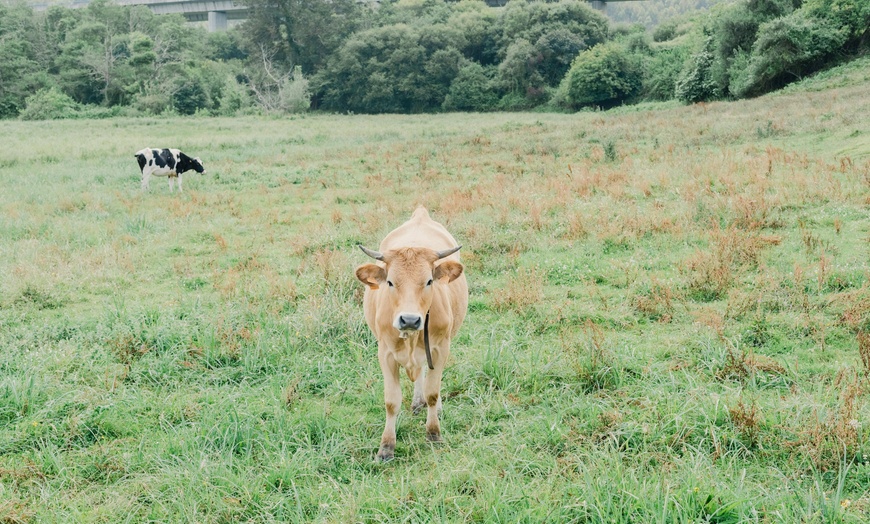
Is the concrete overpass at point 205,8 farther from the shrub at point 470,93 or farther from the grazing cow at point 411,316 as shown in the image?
the grazing cow at point 411,316

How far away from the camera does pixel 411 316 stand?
382 cm

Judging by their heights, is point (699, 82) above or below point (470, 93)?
below

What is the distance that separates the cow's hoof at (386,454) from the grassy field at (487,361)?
0.20 feet

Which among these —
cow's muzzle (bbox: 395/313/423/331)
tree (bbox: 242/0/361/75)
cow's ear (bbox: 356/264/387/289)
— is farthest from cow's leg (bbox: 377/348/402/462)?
tree (bbox: 242/0/361/75)

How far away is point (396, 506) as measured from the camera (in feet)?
11.8

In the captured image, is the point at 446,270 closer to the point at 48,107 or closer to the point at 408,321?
the point at 408,321

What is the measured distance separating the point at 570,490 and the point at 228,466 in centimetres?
229

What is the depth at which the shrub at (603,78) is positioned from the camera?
5509cm

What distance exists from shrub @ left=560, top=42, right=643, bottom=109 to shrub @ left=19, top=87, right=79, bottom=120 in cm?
4376

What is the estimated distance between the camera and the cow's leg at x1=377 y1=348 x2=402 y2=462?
4363 millimetres

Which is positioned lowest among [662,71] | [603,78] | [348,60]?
[603,78]

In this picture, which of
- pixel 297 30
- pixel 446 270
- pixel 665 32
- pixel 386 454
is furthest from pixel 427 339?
pixel 665 32

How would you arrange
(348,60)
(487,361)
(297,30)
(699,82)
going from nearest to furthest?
(487,361), (699,82), (348,60), (297,30)

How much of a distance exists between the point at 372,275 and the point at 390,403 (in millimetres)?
983
